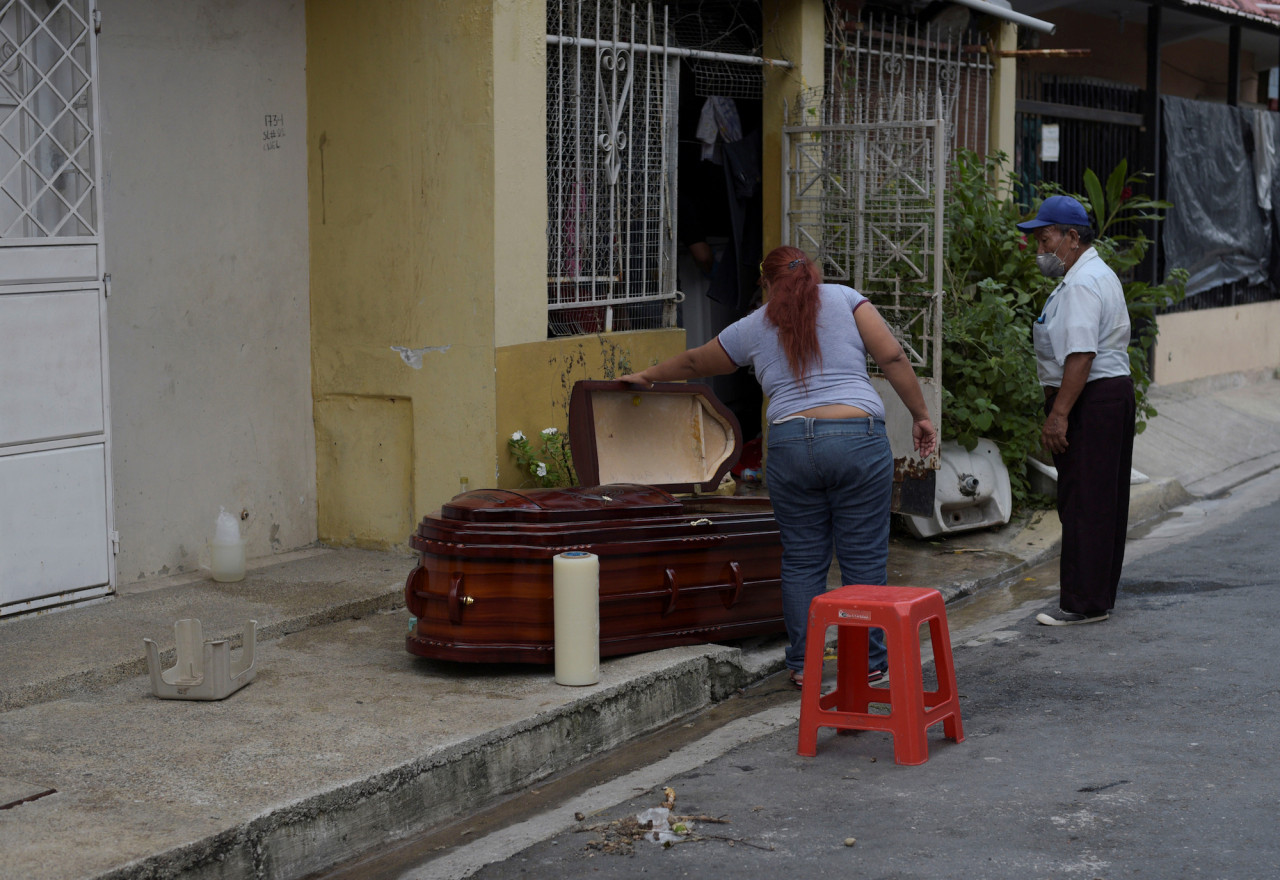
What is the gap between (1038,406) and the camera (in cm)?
840

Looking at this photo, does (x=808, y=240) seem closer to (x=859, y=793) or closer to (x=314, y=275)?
(x=314, y=275)

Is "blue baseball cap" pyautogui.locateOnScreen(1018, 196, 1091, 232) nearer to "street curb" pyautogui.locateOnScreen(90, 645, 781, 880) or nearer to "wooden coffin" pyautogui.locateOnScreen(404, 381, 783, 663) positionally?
"wooden coffin" pyautogui.locateOnScreen(404, 381, 783, 663)

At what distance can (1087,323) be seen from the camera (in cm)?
619

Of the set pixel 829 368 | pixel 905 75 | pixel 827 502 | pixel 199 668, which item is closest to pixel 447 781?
pixel 199 668

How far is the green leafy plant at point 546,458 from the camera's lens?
6.71m

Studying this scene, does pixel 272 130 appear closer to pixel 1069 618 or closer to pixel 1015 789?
pixel 1069 618

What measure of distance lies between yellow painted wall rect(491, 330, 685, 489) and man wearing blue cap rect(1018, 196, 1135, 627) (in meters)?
2.16

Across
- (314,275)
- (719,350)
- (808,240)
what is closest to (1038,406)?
(808,240)

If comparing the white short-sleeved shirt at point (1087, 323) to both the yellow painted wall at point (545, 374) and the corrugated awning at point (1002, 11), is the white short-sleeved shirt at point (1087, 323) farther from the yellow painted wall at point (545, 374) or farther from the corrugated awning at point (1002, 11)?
the corrugated awning at point (1002, 11)

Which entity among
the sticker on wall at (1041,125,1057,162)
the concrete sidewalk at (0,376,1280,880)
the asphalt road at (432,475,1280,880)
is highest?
the sticker on wall at (1041,125,1057,162)

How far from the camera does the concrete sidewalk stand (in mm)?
3830

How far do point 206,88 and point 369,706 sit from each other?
323 centimetres

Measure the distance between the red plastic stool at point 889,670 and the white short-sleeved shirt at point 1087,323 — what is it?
6.47 feet

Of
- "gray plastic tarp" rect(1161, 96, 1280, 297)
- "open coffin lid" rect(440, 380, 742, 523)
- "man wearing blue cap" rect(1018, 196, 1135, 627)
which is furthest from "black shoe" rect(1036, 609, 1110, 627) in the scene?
"gray plastic tarp" rect(1161, 96, 1280, 297)
